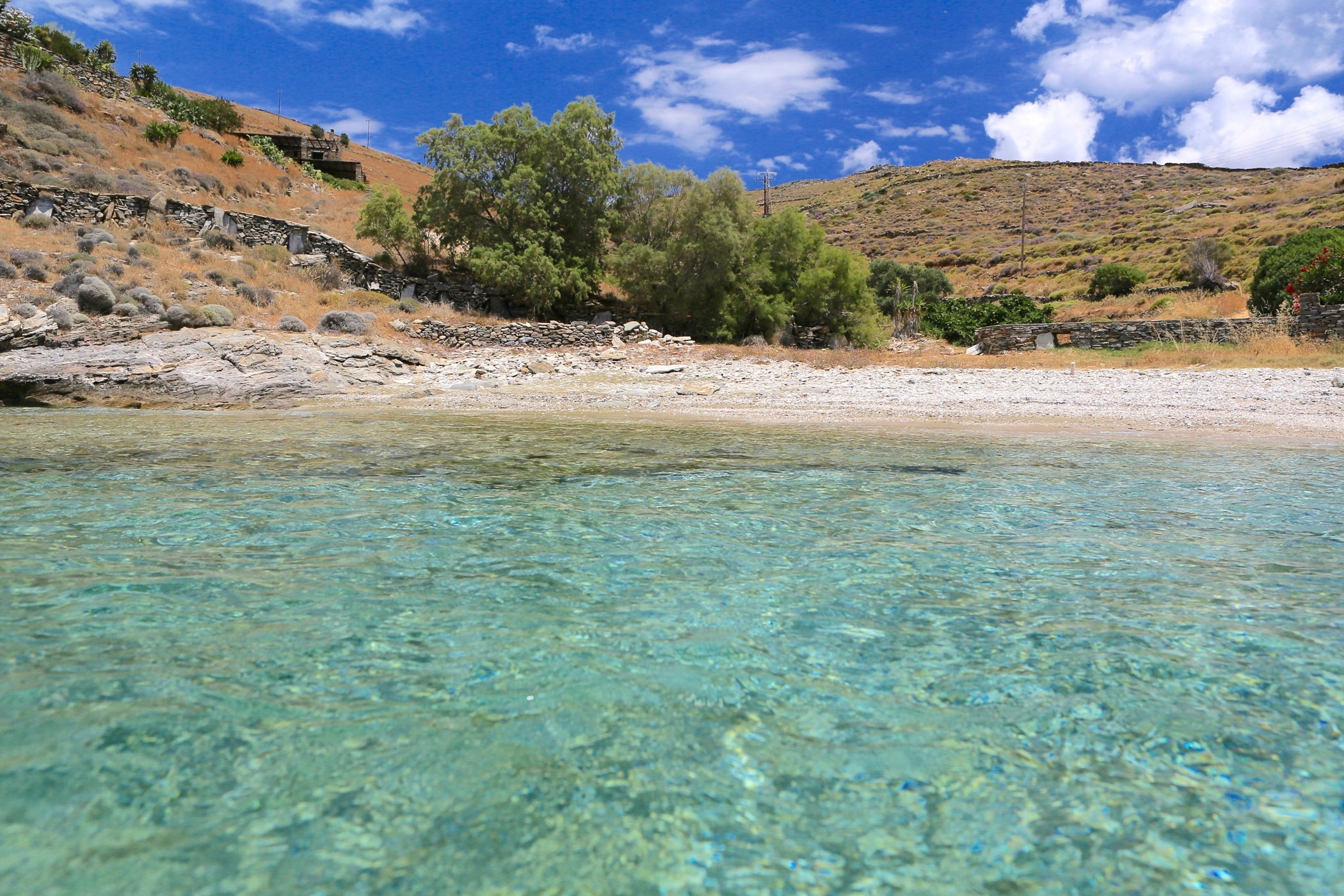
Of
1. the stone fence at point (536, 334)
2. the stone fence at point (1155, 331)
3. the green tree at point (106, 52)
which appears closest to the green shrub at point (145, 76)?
the green tree at point (106, 52)

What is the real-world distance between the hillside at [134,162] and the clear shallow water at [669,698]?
28131 millimetres

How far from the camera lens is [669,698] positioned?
3.30 meters

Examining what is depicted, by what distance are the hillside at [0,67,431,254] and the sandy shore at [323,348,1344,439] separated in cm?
1455

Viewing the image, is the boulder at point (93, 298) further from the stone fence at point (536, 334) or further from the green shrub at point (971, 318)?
the green shrub at point (971, 318)

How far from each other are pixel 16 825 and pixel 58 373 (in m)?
17.3

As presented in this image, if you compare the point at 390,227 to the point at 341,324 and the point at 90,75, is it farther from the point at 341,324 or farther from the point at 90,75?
the point at 90,75

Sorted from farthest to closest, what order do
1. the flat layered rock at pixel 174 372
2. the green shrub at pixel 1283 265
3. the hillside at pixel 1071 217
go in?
the hillside at pixel 1071 217, the green shrub at pixel 1283 265, the flat layered rock at pixel 174 372

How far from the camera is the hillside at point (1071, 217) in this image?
138 feet

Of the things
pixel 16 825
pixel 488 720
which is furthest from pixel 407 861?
pixel 16 825

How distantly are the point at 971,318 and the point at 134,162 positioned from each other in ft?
116

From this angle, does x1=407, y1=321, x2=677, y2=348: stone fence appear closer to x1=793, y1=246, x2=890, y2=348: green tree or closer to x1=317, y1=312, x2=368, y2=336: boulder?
x1=317, y1=312, x2=368, y2=336: boulder

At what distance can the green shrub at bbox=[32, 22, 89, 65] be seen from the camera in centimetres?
3941

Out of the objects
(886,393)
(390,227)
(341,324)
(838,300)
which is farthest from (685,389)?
(390,227)

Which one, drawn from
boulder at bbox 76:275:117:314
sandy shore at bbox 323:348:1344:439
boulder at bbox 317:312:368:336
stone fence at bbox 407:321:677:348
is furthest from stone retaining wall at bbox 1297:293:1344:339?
boulder at bbox 76:275:117:314
